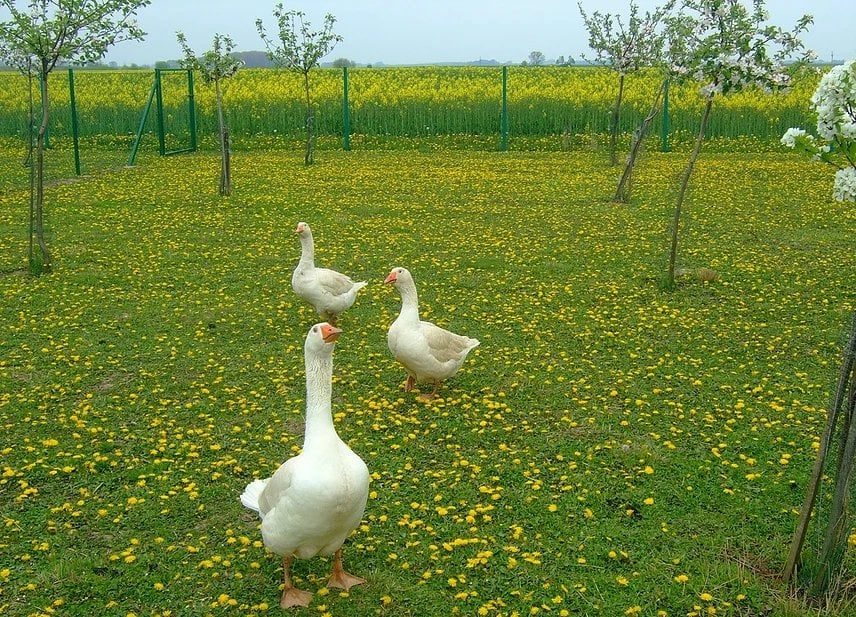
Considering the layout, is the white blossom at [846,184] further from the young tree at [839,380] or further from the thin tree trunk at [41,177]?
the thin tree trunk at [41,177]

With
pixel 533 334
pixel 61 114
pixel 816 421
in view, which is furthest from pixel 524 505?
pixel 61 114

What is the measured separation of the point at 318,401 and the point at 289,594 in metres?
1.27

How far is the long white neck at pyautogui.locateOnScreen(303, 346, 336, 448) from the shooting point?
203 inches

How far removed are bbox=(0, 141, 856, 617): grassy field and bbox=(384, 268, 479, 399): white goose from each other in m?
0.38

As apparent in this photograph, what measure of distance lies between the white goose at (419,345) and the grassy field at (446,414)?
0.38 m

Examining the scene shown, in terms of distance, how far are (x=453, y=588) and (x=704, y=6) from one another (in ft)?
28.4

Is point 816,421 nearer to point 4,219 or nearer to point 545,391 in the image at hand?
point 545,391

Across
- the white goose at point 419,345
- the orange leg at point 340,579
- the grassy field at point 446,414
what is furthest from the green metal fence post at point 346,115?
the orange leg at point 340,579

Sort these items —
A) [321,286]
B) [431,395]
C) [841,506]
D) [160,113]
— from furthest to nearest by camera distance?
[160,113], [321,286], [431,395], [841,506]

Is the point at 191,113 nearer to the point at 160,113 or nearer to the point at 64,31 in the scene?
the point at 160,113

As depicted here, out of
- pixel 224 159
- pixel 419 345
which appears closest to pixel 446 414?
pixel 419 345

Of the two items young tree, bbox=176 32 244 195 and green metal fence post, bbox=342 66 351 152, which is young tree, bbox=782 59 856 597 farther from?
green metal fence post, bbox=342 66 351 152

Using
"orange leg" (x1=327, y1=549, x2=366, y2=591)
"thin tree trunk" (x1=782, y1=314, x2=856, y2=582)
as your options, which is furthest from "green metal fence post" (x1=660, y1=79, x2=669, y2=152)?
"orange leg" (x1=327, y1=549, x2=366, y2=591)

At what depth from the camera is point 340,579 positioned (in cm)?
547
